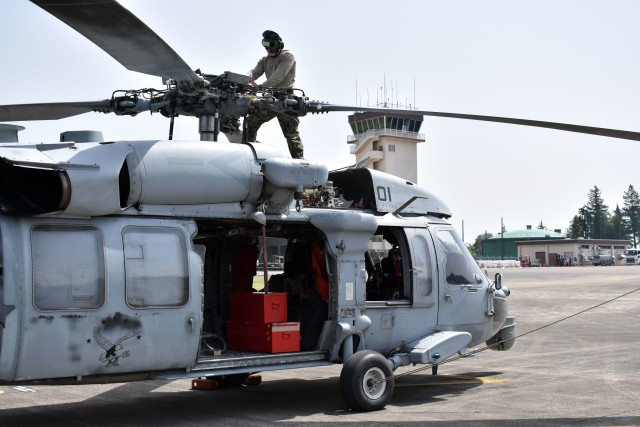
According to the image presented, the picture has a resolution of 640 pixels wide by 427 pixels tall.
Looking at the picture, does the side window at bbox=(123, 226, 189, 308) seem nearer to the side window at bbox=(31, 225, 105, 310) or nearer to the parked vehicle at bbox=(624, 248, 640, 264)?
the side window at bbox=(31, 225, 105, 310)

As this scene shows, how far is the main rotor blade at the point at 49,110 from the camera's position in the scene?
374 inches

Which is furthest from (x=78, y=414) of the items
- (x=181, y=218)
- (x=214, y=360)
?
(x=181, y=218)

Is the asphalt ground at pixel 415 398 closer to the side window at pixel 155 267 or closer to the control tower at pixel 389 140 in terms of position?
the side window at pixel 155 267

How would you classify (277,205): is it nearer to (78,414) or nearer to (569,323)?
(78,414)

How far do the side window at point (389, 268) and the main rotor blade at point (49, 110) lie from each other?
429cm

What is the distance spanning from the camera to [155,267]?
30.2 feet

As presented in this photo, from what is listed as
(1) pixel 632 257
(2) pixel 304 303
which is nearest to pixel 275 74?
(2) pixel 304 303

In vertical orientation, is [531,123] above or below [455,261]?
above

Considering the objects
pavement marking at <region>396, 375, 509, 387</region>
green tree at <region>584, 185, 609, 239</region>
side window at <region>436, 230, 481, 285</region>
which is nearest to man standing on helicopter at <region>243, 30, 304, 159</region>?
side window at <region>436, 230, 481, 285</region>

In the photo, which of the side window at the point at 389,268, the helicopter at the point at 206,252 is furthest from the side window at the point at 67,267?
the side window at the point at 389,268

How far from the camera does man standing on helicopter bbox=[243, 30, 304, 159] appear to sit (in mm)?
10781

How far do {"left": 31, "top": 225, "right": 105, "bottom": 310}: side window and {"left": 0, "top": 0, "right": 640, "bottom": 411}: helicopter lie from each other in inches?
0.6

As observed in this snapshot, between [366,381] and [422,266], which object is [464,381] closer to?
[422,266]

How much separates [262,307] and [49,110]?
3.59m
